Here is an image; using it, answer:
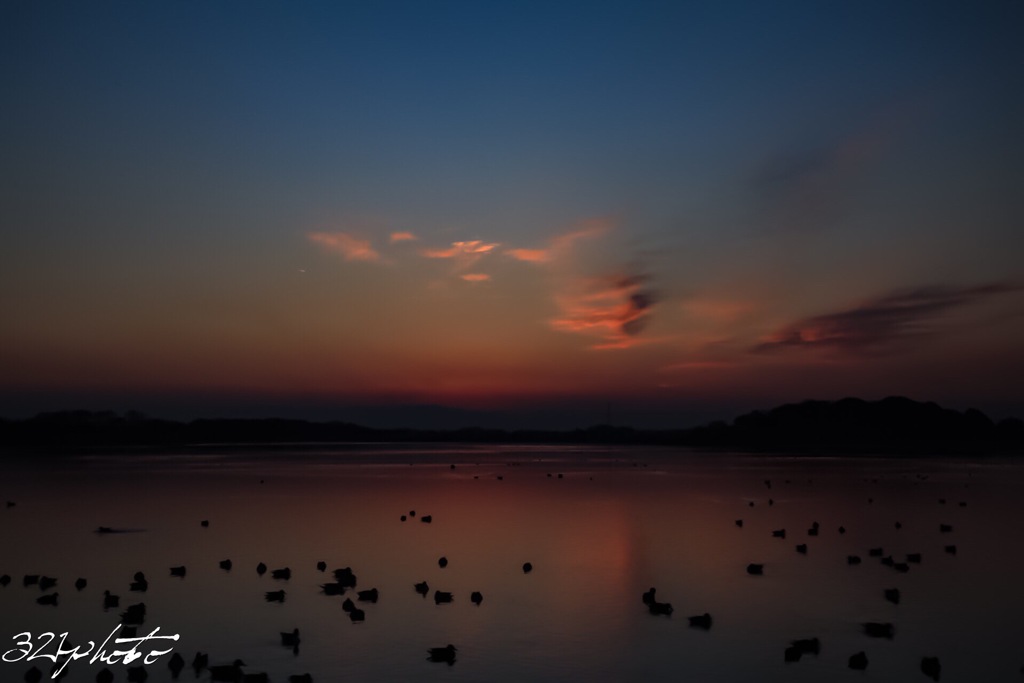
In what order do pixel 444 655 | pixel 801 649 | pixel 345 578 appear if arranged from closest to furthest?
pixel 444 655
pixel 801 649
pixel 345 578

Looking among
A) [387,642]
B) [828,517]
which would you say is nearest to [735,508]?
[828,517]

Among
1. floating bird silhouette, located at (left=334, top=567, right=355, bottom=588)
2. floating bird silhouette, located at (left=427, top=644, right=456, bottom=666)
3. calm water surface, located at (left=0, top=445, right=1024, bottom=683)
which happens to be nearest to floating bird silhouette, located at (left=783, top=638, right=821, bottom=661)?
calm water surface, located at (left=0, top=445, right=1024, bottom=683)

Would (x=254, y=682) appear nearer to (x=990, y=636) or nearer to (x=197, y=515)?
(x=990, y=636)

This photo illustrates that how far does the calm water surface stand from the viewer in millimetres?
17375

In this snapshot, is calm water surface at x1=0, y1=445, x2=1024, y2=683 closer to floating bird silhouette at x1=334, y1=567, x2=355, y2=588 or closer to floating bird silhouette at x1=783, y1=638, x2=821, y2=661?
floating bird silhouette at x1=783, y1=638, x2=821, y2=661

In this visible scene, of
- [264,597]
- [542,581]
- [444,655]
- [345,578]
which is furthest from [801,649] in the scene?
[264,597]

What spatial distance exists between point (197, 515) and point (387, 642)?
28.0 metres

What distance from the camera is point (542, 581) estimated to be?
85.9 ft

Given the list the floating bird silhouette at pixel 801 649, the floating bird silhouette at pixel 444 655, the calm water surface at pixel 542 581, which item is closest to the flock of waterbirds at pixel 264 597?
the floating bird silhouette at pixel 444 655

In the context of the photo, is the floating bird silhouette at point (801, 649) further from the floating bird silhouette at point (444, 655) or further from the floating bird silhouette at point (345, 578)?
the floating bird silhouette at point (345, 578)

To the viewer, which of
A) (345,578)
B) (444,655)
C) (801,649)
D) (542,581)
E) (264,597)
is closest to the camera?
(444,655)

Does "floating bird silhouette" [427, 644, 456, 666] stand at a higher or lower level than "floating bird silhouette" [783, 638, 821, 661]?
lower

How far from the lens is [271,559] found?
2966 cm

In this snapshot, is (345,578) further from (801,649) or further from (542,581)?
(801,649)
